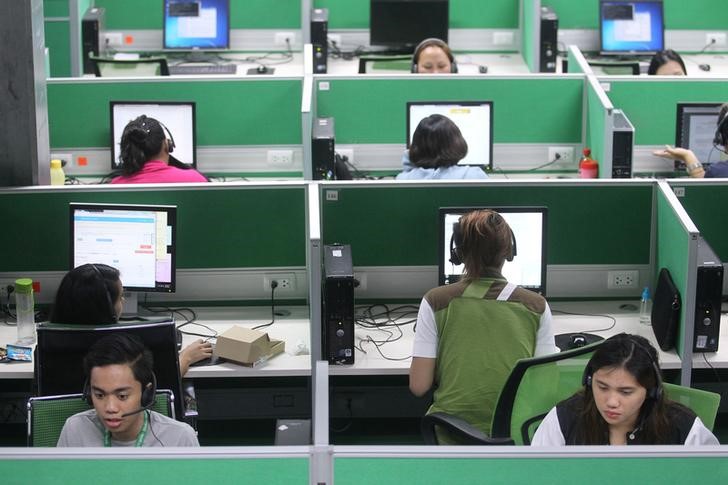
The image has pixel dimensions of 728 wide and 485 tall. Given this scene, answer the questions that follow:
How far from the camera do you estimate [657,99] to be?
6270mm

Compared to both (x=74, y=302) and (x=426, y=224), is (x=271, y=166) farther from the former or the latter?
(x=74, y=302)

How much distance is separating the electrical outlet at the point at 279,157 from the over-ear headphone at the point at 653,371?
10.8 feet

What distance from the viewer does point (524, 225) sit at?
4531 millimetres

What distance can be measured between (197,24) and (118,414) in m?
5.34

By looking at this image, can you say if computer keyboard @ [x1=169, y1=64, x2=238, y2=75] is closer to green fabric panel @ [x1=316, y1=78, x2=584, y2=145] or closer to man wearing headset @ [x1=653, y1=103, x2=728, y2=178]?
green fabric panel @ [x1=316, y1=78, x2=584, y2=145]

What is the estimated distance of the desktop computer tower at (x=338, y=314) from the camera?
13.7ft

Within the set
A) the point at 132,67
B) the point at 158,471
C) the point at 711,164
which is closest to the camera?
A: the point at 158,471

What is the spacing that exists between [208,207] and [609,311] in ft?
5.18

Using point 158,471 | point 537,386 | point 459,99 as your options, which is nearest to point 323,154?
point 459,99

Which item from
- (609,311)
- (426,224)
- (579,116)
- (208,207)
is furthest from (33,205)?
(579,116)

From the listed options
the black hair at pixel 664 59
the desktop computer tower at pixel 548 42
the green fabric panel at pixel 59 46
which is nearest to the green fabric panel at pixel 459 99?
the black hair at pixel 664 59

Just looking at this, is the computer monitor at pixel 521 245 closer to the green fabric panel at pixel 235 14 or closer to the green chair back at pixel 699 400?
the green chair back at pixel 699 400

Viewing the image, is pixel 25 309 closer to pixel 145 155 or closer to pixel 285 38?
pixel 145 155

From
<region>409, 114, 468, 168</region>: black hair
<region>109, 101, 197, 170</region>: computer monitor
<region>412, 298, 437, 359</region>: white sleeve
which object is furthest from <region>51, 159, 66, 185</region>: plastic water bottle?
<region>412, 298, 437, 359</region>: white sleeve
